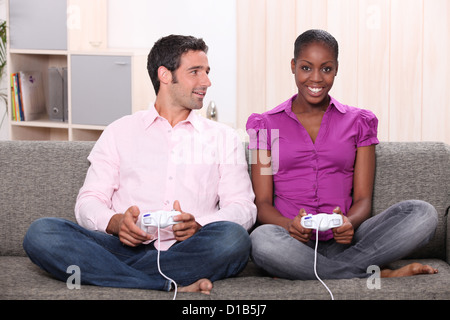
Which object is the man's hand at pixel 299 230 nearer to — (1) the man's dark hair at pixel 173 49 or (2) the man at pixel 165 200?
(2) the man at pixel 165 200

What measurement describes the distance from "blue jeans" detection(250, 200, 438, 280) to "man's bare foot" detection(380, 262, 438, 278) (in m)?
0.04

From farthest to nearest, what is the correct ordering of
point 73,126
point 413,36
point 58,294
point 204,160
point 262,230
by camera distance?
point 73,126, point 413,36, point 204,160, point 262,230, point 58,294

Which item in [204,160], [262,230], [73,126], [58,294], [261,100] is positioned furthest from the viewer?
[73,126]

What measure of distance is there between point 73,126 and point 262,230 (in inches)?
88.1

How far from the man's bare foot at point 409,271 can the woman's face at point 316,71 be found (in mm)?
604

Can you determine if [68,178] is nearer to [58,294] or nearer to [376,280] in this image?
[58,294]

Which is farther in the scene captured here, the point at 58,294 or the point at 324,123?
the point at 324,123

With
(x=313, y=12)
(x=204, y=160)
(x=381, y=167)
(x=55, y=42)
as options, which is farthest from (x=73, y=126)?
(x=381, y=167)

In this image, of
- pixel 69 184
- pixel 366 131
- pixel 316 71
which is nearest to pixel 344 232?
pixel 366 131

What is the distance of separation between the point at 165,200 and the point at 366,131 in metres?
0.71

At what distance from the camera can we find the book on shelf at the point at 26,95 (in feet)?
13.8

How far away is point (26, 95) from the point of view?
13.9 feet

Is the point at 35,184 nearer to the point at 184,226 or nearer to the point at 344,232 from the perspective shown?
the point at 184,226

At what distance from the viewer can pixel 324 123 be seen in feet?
7.74
